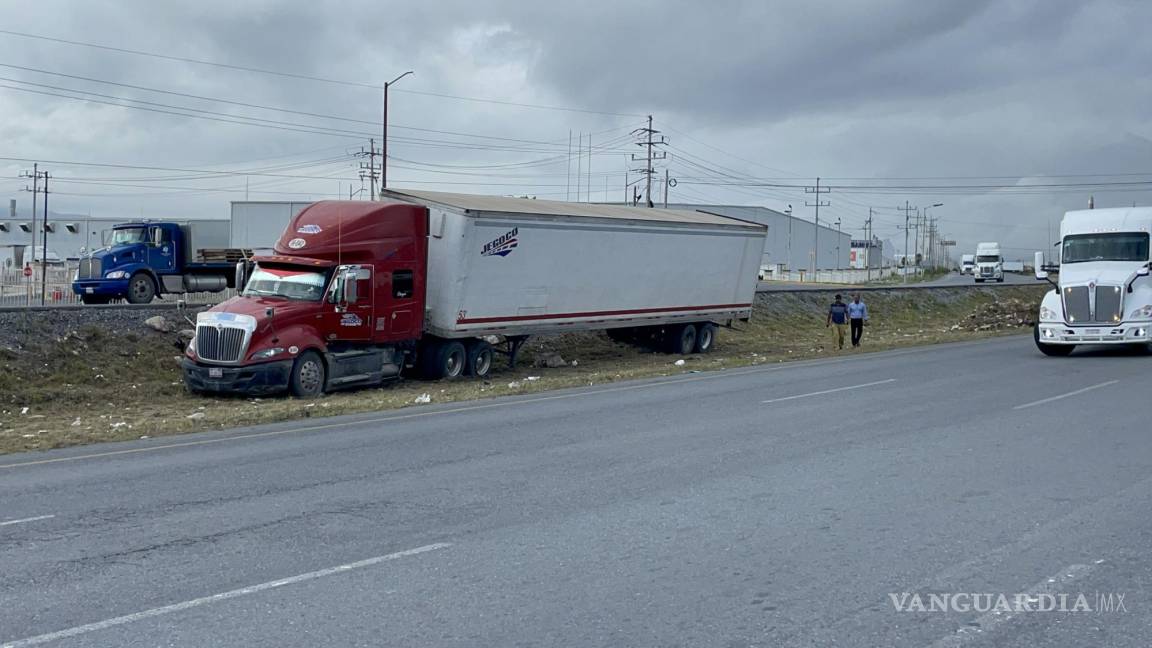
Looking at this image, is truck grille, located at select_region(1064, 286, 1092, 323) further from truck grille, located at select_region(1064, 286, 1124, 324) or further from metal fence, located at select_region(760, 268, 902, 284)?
metal fence, located at select_region(760, 268, 902, 284)

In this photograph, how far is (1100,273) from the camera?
24828mm

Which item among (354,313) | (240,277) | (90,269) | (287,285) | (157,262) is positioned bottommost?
(354,313)

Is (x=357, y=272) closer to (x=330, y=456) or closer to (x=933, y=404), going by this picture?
(x=330, y=456)

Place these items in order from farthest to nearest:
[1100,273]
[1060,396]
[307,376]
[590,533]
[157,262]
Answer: [157,262] < [1100,273] < [307,376] < [1060,396] < [590,533]

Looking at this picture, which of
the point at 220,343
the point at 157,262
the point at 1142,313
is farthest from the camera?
the point at 157,262

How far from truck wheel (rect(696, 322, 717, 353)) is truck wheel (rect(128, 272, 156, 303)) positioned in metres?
16.2

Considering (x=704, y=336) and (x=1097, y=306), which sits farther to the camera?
(x=704, y=336)

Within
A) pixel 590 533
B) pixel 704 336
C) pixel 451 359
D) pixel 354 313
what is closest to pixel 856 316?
pixel 704 336

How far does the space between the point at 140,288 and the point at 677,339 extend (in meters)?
15.9

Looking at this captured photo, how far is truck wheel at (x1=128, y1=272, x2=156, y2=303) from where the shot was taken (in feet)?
101

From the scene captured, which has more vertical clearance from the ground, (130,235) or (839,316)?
(130,235)

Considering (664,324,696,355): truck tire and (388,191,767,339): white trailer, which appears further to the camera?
(664,324,696,355): truck tire

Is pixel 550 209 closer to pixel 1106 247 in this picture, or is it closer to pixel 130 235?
pixel 1106 247

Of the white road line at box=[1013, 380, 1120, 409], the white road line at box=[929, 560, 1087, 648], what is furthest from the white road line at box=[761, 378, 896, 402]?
the white road line at box=[929, 560, 1087, 648]
